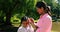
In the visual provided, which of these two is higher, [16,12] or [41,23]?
[41,23]

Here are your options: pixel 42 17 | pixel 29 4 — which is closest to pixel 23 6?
pixel 29 4

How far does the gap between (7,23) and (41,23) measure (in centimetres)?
1957

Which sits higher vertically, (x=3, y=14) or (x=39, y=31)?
(x=39, y=31)

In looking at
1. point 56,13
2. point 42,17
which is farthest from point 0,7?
point 56,13

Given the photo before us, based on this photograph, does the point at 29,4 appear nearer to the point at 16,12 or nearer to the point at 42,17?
the point at 16,12

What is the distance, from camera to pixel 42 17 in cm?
363

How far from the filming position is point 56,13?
56.7 metres

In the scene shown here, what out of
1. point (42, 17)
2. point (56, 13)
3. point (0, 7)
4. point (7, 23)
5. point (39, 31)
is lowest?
point (56, 13)

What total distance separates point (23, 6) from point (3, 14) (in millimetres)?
2504

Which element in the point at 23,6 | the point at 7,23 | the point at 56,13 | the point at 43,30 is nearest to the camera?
the point at 43,30

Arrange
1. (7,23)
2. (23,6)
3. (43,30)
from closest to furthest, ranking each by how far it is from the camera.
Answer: (43,30), (23,6), (7,23)

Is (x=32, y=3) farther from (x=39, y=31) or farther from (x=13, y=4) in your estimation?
(x=39, y=31)

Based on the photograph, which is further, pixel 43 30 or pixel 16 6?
pixel 16 6

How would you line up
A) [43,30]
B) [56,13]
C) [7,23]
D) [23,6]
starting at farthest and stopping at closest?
[56,13] → [7,23] → [23,6] → [43,30]
